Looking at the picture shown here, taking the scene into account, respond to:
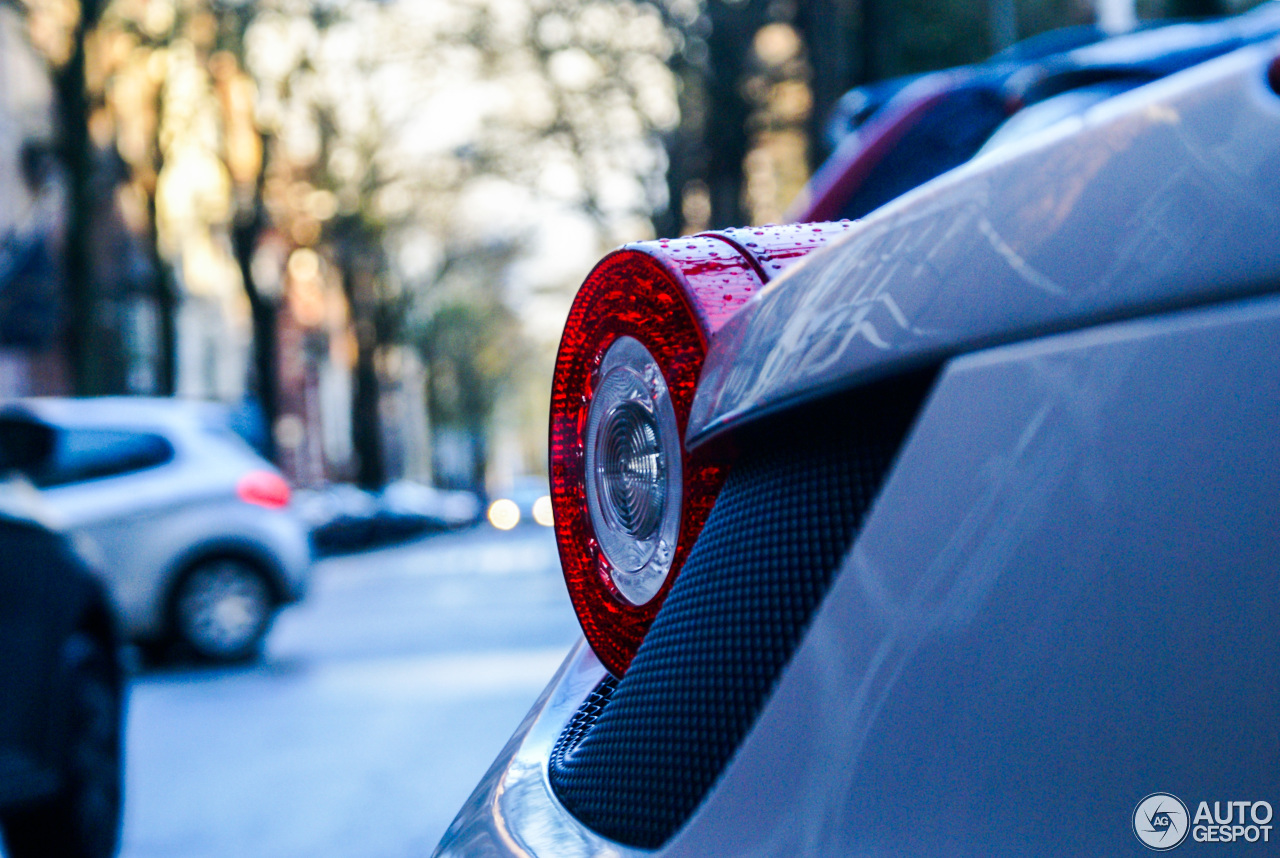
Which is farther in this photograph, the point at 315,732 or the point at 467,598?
the point at 467,598

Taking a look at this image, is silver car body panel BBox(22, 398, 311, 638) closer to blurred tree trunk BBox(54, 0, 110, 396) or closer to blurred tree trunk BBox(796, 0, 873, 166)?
blurred tree trunk BBox(796, 0, 873, 166)

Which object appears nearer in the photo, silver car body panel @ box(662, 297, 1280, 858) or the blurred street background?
silver car body panel @ box(662, 297, 1280, 858)

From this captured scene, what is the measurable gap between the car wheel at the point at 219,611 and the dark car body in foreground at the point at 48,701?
18.9ft

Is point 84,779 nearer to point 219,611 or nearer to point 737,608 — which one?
point 737,608

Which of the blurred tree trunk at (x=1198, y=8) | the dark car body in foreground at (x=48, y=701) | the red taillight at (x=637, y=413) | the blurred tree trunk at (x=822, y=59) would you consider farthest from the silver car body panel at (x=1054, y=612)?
the blurred tree trunk at (x=822, y=59)

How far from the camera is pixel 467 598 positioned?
46.1 ft

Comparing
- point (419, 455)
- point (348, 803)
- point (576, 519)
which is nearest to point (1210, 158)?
point (576, 519)

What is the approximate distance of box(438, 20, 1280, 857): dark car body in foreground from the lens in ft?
2.42

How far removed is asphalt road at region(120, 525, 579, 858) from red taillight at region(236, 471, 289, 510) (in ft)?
3.64

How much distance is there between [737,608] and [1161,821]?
0.37m

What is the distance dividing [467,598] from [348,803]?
359 inches

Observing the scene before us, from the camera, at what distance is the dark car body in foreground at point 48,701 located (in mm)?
3480

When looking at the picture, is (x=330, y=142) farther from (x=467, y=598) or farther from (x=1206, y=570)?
(x=1206, y=570)

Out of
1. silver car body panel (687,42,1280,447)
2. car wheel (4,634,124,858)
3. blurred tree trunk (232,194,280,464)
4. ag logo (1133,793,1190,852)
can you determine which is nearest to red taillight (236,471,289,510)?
car wheel (4,634,124,858)
